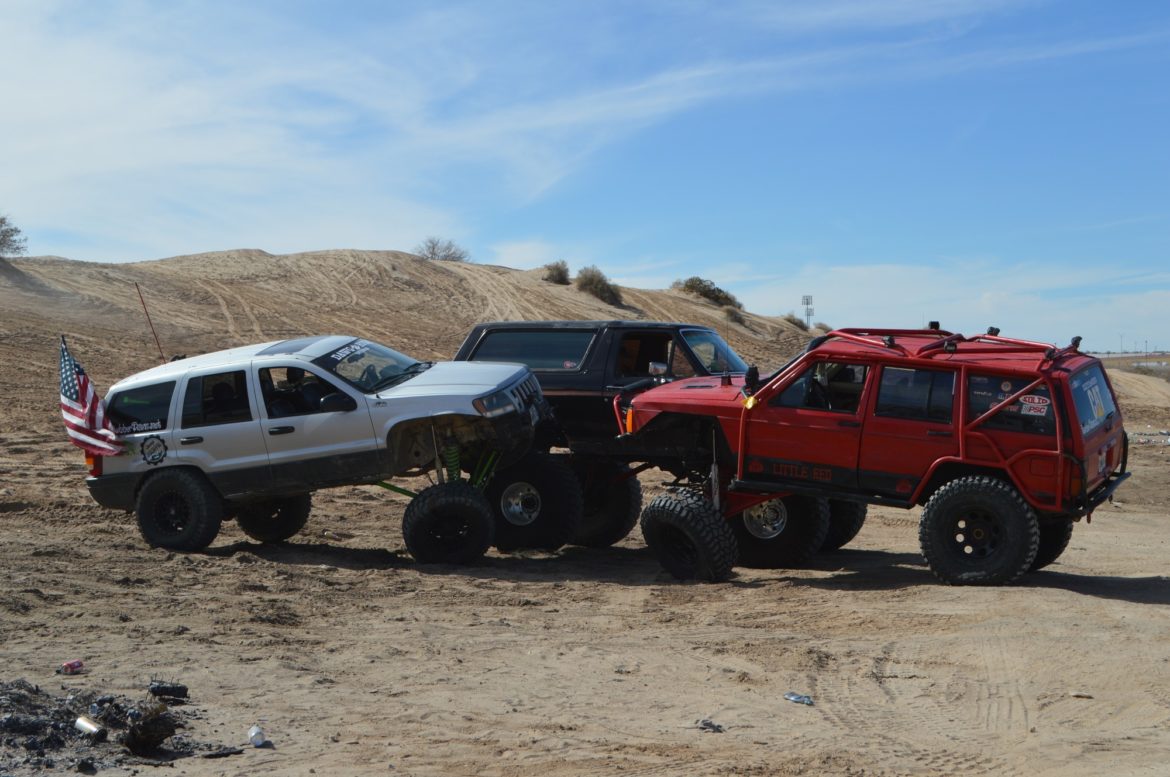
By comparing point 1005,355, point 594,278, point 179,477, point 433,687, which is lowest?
point 433,687

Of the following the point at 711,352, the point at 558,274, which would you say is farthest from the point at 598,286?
the point at 711,352

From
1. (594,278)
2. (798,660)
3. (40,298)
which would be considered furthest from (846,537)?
(594,278)

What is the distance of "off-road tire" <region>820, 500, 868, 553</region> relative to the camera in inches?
466

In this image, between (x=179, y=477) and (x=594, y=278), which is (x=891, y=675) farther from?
(x=594, y=278)

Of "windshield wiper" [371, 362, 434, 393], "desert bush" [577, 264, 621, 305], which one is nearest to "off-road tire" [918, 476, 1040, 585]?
"windshield wiper" [371, 362, 434, 393]

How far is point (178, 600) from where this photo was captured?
917 centimetres

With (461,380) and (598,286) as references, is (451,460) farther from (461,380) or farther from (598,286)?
(598,286)

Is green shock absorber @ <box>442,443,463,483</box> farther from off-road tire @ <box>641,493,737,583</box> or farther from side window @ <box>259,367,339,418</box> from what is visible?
off-road tire @ <box>641,493,737,583</box>

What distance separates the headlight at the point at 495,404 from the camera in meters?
10.7

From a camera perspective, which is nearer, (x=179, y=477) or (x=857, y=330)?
(x=857, y=330)

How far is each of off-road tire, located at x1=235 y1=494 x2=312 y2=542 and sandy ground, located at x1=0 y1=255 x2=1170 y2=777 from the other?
22 cm

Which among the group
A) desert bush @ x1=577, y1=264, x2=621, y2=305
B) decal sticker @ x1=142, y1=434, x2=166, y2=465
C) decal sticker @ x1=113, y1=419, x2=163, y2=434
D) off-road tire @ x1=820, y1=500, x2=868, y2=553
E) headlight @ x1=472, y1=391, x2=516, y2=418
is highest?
desert bush @ x1=577, y1=264, x2=621, y2=305

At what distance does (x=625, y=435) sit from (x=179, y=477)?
4298mm

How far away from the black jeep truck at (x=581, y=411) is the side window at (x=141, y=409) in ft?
10.1
